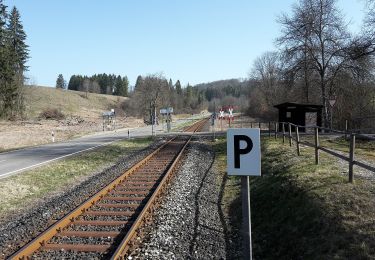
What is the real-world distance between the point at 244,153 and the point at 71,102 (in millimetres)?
136636

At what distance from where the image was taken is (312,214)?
27.1ft

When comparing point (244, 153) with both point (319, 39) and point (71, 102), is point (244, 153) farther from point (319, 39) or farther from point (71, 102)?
point (71, 102)

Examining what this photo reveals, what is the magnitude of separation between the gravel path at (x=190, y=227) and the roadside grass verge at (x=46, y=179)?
4.38 m

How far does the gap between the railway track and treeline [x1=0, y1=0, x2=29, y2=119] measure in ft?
180

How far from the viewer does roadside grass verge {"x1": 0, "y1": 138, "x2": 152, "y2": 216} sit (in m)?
12.9

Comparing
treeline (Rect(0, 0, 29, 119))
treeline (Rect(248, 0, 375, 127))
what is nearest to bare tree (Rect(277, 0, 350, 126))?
treeline (Rect(248, 0, 375, 127))

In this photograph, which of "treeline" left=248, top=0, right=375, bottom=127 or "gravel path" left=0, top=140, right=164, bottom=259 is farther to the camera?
"treeline" left=248, top=0, right=375, bottom=127

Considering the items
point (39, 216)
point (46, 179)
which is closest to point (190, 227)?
point (39, 216)

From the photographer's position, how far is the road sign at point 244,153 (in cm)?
521

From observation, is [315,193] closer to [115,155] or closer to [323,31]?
[115,155]

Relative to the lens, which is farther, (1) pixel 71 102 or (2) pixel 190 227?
(1) pixel 71 102

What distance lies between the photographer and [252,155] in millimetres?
5215

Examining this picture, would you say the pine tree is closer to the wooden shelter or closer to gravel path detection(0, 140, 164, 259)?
the wooden shelter

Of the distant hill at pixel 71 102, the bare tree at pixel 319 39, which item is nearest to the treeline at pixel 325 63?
the bare tree at pixel 319 39
